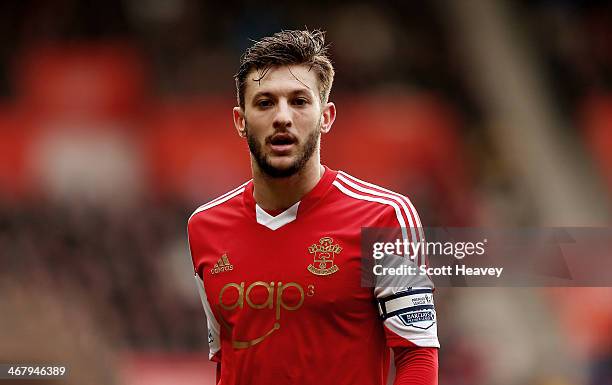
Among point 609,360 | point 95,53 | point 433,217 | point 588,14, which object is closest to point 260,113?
point 609,360

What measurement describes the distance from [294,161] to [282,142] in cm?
7

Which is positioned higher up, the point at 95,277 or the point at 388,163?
the point at 388,163

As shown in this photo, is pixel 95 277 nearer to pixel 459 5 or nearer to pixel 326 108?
pixel 459 5

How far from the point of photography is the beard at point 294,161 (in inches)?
122

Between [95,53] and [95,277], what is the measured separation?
98.1 inches

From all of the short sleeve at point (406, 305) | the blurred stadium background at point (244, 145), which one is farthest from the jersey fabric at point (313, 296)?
the blurred stadium background at point (244, 145)

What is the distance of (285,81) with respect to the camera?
3.12 m

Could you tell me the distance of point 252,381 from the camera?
2.98 metres

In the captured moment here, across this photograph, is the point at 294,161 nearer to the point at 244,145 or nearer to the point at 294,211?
the point at 294,211

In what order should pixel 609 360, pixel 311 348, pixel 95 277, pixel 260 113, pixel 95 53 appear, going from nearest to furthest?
pixel 311 348 → pixel 260 113 → pixel 609 360 → pixel 95 277 → pixel 95 53

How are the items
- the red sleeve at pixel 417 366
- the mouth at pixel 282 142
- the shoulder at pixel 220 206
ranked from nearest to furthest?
the red sleeve at pixel 417 366 → the mouth at pixel 282 142 → the shoulder at pixel 220 206
